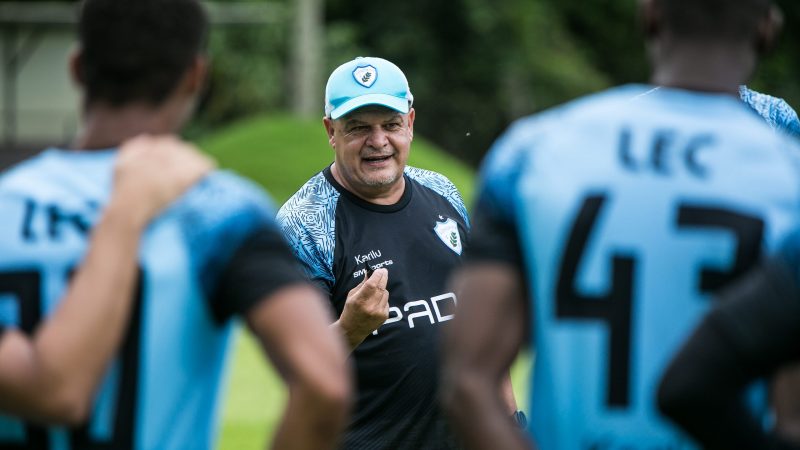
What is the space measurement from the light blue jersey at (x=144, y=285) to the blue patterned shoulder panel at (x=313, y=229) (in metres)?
2.27

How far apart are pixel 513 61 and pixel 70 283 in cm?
3437

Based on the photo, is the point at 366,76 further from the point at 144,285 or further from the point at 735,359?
the point at 735,359

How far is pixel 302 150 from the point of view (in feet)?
81.9

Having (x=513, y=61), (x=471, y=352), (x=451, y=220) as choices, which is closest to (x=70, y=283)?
(x=471, y=352)

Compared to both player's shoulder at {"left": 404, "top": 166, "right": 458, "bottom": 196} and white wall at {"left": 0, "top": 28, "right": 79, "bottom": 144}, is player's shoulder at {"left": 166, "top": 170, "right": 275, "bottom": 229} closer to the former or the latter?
player's shoulder at {"left": 404, "top": 166, "right": 458, "bottom": 196}

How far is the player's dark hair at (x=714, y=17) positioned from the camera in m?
2.87

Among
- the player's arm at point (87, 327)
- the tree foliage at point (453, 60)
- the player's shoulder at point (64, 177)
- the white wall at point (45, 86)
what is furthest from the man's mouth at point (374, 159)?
the white wall at point (45, 86)

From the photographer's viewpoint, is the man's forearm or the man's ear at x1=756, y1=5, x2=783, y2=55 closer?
the man's ear at x1=756, y1=5, x2=783, y2=55

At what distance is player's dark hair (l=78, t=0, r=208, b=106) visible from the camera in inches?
112

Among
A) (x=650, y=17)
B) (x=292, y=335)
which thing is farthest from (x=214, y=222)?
(x=650, y=17)

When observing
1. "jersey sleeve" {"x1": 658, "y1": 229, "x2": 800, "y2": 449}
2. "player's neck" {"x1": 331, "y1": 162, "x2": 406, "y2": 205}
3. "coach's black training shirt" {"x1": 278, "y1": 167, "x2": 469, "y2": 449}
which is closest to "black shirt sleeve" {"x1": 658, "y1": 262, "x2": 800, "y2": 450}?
"jersey sleeve" {"x1": 658, "y1": 229, "x2": 800, "y2": 449}

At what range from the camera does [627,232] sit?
2838 mm

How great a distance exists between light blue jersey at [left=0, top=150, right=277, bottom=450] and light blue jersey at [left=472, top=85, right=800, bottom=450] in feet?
1.88

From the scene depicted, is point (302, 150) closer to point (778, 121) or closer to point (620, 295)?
point (778, 121)
